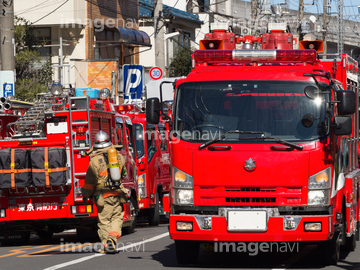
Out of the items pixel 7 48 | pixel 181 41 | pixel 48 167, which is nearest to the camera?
pixel 48 167

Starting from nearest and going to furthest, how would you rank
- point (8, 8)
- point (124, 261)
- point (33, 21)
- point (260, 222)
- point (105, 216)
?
point (260, 222) → point (124, 261) → point (105, 216) → point (8, 8) → point (33, 21)

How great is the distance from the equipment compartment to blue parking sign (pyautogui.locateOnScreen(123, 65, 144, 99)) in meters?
14.2

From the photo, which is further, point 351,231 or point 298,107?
point 351,231

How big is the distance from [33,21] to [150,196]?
18.7m

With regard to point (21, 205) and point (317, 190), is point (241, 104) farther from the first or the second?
point (21, 205)

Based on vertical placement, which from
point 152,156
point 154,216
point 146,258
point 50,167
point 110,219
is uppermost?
point 50,167

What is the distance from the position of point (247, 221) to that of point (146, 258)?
2.46 m

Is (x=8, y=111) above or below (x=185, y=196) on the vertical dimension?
above

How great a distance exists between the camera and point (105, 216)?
12.3m

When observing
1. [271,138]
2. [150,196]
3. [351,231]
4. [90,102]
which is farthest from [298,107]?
[150,196]

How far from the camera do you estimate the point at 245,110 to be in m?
10.5

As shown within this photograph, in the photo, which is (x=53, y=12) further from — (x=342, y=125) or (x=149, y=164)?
(x=342, y=125)

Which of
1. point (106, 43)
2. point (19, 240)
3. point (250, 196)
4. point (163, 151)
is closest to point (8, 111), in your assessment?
point (19, 240)

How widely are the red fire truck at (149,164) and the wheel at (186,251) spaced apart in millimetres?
7345
